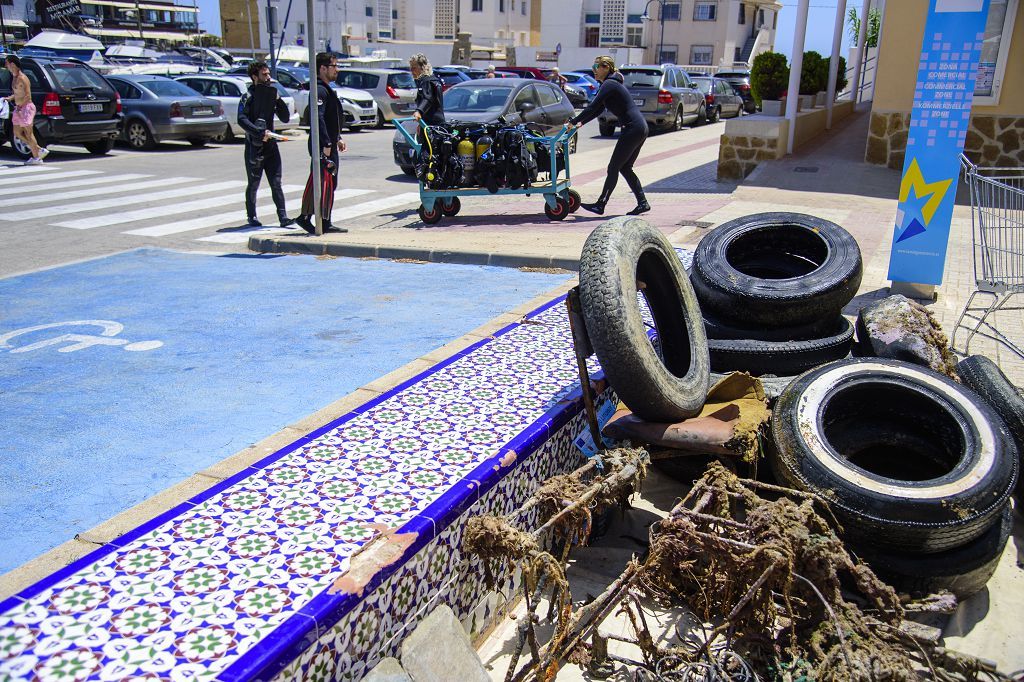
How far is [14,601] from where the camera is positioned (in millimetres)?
2457

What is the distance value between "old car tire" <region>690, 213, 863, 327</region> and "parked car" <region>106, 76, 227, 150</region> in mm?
16784

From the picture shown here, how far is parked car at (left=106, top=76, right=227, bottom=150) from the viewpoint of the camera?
61.8 feet

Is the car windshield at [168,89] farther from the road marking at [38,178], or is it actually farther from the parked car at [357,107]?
the road marking at [38,178]

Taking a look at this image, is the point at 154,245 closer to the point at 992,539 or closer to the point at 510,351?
the point at 510,351

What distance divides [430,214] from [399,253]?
2.35 meters

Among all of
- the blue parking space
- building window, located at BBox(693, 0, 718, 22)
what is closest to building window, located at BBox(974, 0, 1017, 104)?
the blue parking space

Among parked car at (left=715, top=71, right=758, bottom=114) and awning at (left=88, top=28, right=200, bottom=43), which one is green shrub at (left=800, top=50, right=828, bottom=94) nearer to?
parked car at (left=715, top=71, right=758, bottom=114)

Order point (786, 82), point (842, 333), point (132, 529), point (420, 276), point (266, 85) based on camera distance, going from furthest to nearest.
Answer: point (786, 82)
point (266, 85)
point (420, 276)
point (842, 333)
point (132, 529)

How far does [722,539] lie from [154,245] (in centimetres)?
921

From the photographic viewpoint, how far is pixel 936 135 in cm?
686

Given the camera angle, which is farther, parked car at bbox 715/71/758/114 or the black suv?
parked car at bbox 715/71/758/114

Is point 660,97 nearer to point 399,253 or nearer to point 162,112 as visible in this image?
point 162,112

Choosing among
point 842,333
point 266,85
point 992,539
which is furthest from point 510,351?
point 266,85

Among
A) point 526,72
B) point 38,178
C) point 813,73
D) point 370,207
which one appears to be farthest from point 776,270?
point 526,72
